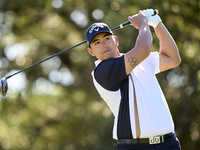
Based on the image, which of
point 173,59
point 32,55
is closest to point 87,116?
point 32,55

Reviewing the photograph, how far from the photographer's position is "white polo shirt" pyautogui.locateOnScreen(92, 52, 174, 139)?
2.30 meters

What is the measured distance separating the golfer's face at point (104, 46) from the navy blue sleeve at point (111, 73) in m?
0.11

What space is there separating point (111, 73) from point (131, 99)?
0.20m

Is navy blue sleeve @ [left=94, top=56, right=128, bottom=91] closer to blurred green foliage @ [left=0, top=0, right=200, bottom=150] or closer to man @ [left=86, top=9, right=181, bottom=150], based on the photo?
man @ [left=86, top=9, right=181, bottom=150]

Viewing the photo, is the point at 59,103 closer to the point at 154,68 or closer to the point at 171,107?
the point at 171,107

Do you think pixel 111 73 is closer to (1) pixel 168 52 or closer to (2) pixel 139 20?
(2) pixel 139 20

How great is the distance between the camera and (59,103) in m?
8.78

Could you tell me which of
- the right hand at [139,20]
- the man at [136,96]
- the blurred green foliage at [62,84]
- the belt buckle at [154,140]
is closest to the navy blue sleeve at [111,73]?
the man at [136,96]

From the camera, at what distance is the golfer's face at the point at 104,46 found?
249 cm

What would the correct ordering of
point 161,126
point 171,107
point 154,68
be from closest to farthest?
1. point 161,126
2. point 154,68
3. point 171,107

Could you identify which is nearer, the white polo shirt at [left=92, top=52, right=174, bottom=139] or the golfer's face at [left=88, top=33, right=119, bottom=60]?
the white polo shirt at [left=92, top=52, right=174, bottom=139]

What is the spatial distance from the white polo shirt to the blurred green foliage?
4.28 m

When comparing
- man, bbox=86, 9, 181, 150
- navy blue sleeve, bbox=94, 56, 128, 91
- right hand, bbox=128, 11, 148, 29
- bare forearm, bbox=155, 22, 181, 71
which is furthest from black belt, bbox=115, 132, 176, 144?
right hand, bbox=128, 11, 148, 29

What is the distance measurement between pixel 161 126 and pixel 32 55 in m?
6.03
